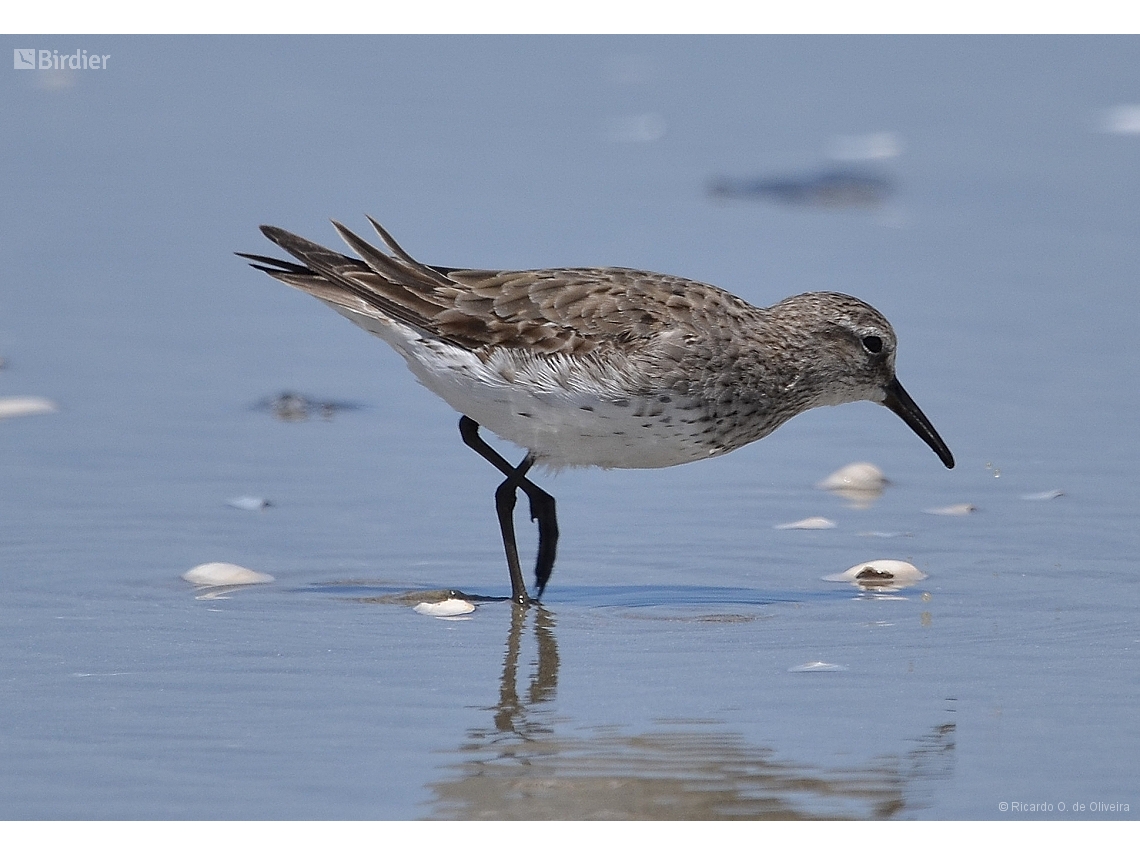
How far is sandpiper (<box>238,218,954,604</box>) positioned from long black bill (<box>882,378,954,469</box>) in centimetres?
2

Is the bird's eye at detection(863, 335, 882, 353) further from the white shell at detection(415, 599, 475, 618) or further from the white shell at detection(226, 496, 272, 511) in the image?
the white shell at detection(226, 496, 272, 511)

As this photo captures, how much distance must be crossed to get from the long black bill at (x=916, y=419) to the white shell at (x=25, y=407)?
4422mm

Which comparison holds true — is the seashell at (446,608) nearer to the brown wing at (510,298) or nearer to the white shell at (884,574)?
the brown wing at (510,298)

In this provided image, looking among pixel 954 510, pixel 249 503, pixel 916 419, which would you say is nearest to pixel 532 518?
pixel 249 503

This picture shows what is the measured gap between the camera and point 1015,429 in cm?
944

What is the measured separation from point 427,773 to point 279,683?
100cm

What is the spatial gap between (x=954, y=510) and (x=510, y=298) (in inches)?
94.4

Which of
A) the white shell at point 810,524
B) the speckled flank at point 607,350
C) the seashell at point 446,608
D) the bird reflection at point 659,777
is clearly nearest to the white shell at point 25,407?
the speckled flank at point 607,350

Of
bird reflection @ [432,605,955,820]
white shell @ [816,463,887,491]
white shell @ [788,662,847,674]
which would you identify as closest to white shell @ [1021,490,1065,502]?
white shell @ [816,463,887,491]

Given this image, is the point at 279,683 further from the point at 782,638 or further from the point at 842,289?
the point at 842,289

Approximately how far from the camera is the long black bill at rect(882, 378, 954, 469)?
8.25 metres

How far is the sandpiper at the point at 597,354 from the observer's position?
7367mm

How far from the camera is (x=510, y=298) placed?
7.73m

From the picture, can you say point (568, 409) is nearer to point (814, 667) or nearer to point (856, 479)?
point (814, 667)
